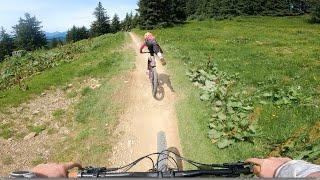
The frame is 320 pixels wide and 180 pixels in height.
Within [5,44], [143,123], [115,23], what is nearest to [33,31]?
[5,44]

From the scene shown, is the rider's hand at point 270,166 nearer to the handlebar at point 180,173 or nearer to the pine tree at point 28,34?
the handlebar at point 180,173

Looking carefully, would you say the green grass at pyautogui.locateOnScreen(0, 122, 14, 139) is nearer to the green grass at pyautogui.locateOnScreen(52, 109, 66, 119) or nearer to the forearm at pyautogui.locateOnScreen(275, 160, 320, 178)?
the green grass at pyautogui.locateOnScreen(52, 109, 66, 119)

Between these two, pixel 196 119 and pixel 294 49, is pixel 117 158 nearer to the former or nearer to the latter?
pixel 196 119

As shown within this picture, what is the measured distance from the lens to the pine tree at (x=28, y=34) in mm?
97188

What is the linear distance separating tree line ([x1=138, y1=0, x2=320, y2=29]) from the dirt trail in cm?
5108

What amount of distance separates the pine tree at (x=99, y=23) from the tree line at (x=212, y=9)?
66.8ft

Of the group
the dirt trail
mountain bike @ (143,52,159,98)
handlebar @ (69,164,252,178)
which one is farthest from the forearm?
mountain bike @ (143,52,159,98)

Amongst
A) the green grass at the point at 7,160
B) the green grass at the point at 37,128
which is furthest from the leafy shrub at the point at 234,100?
the green grass at the point at 7,160

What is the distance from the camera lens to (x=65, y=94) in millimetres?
21812

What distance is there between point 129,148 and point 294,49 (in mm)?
25092

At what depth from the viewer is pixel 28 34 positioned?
9825cm

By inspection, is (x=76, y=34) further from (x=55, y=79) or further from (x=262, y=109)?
(x=262, y=109)

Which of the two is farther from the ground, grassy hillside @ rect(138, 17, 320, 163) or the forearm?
the forearm

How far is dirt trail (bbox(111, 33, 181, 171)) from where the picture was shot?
14117 millimetres
